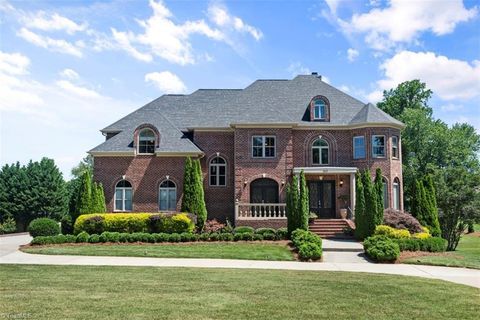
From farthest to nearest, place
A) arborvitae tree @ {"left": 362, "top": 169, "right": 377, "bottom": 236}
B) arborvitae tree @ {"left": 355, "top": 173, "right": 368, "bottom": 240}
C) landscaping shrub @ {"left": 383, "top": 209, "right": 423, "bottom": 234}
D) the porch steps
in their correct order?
the porch steps, landscaping shrub @ {"left": 383, "top": 209, "right": 423, "bottom": 234}, arborvitae tree @ {"left": 355, "top": 173, "right": 368, "bottom": 240}, arborvitae tree @ {"left": 362, "top": 169, "right": 377, "bottom": 236}

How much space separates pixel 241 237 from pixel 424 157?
26.4 m

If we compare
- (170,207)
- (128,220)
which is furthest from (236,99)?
(128,220)

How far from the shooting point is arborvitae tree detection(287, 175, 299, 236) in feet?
71.9

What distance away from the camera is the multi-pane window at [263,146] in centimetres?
2753

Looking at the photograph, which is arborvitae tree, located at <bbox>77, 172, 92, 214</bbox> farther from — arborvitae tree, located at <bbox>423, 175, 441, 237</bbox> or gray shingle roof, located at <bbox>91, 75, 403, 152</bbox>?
arborvitae tree, located at <bbox>423, 175, 441, 237</bbox>

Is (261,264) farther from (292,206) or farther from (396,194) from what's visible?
(396,194)

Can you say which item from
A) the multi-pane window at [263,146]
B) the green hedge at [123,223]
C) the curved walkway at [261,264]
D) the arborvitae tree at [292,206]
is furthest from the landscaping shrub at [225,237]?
the multi-pane window at [263,146]

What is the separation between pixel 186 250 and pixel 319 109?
14510 millimetres

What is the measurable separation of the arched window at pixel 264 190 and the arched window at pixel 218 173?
7.56 feet

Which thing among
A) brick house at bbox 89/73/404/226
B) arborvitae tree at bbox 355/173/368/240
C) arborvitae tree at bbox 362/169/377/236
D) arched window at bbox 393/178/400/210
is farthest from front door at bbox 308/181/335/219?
arborvitae tree at bbox 362/169/377/236

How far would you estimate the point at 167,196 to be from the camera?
27766mm

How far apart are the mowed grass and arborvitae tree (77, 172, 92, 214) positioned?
11.9 m

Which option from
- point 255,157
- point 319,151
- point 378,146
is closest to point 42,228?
point 255,157

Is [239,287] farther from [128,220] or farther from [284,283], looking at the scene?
[128,220]
